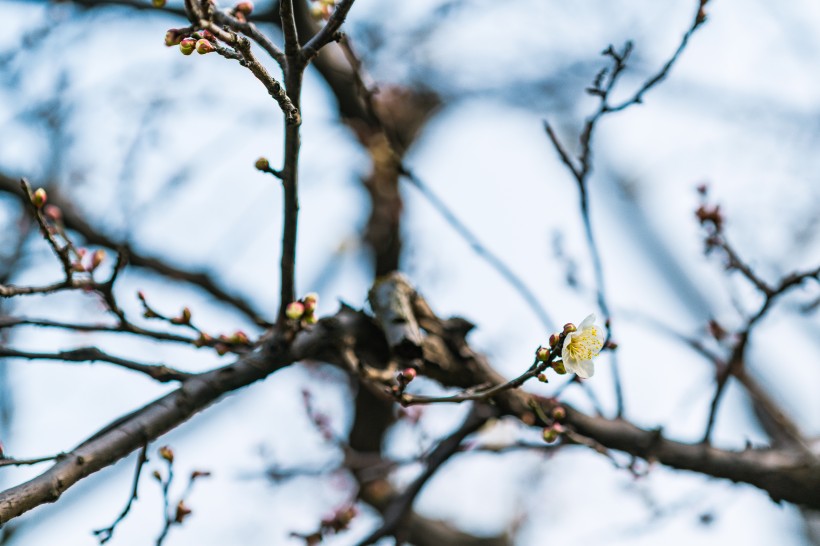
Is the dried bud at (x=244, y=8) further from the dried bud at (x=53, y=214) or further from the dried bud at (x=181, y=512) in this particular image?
the dried bud at (x=181, y=512)

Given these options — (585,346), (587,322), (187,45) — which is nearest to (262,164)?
(187,45)

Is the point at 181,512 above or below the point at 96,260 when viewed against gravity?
below

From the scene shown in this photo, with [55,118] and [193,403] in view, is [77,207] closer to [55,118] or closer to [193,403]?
[55,118]

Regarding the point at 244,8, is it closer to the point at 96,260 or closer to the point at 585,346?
the point at 96,260

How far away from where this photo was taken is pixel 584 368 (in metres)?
1.70

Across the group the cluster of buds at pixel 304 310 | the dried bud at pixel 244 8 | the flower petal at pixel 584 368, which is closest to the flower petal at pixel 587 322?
the flower petal at pixel 584 368

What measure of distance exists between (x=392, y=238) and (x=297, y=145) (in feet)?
9.52

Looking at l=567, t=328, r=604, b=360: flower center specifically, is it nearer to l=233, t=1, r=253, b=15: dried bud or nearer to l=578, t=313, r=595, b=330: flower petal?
l=578, t=313, r=595, b=330: flower petal

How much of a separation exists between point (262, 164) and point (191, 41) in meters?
0.37

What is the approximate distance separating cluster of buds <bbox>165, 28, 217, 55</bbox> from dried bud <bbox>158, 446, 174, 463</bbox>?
1.16 m

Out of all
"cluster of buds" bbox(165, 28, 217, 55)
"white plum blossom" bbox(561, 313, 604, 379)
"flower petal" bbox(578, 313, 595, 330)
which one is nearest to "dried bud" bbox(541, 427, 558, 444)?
"white plum blossom" bbox(561, 313, 604, 379)

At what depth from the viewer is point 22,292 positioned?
183cm

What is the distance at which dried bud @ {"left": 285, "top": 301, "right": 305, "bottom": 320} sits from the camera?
5.98 ft

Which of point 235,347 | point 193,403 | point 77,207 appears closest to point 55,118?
point 77,207
